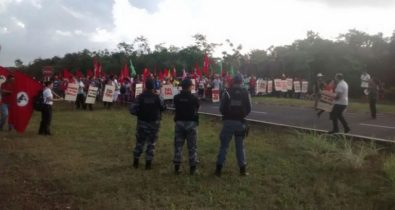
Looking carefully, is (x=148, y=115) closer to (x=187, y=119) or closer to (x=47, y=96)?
(x=187, y=119)

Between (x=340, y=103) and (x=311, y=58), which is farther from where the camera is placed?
(x=311, y=58)

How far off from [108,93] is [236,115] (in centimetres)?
1855

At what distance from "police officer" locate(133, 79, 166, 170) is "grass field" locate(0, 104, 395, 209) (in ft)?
1.82

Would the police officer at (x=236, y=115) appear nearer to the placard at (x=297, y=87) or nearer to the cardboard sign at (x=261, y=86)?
the cardboard sign at (x=261, y=86)

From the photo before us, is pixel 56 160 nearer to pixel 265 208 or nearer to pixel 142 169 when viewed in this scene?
pixel 142 169

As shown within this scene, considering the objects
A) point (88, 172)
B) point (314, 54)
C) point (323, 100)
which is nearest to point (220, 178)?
point (88, 172)

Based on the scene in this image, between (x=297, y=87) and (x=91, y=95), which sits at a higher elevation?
(x=297, y=87)

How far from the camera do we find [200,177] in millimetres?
9992

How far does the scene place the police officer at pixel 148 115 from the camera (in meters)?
10.6

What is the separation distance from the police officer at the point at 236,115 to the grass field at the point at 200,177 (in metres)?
0.45

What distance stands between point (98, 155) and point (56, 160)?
1083 millimetres

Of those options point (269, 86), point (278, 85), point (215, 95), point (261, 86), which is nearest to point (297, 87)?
point (278, 85)

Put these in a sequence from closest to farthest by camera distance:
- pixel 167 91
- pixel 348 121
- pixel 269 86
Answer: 1. pixel 348 121
2. pixel 167 91
3. pixel 269 86

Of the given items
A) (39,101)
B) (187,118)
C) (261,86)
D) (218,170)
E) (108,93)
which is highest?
(261,86)
